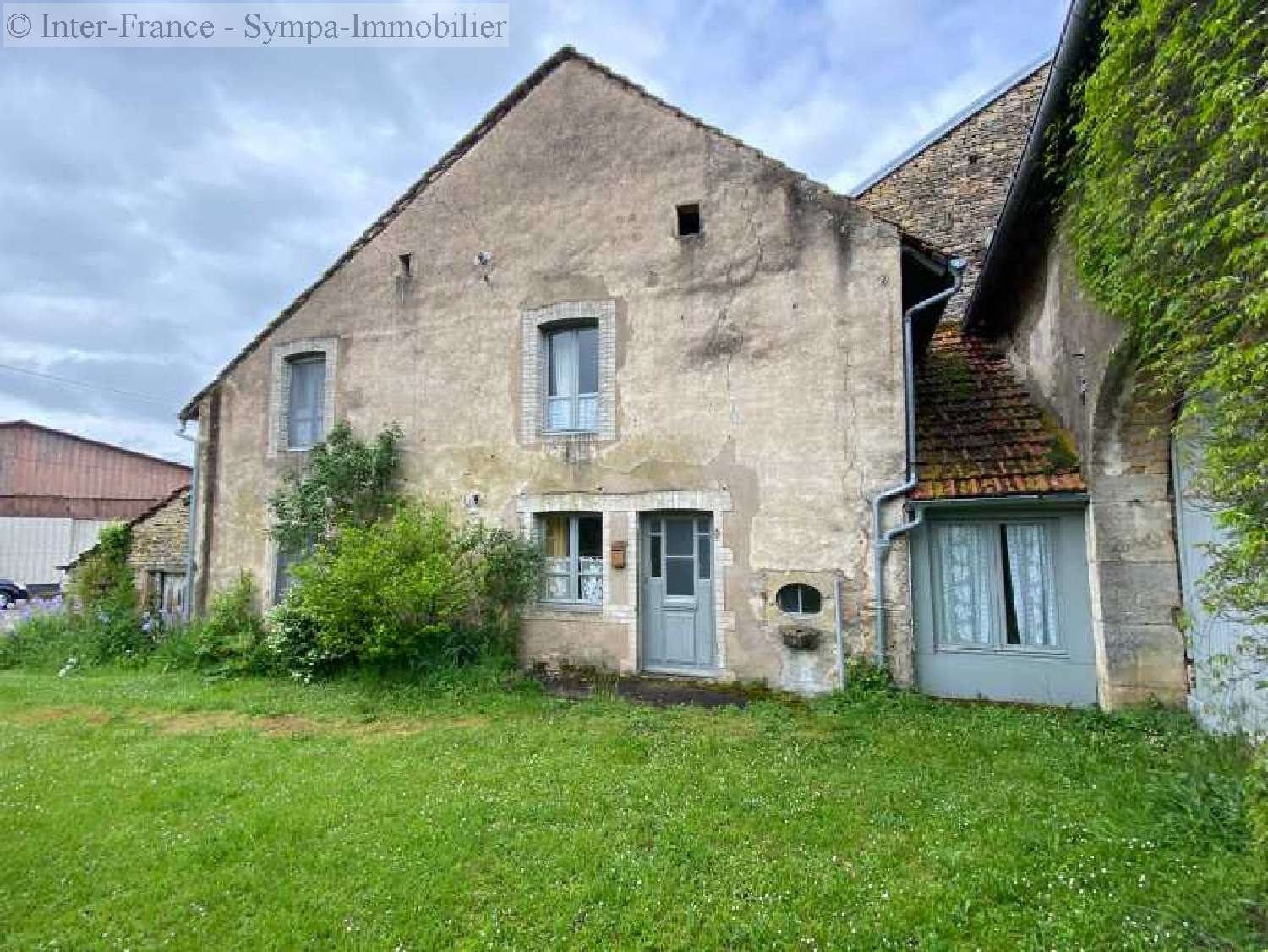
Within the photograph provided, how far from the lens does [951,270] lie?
6.78 metres

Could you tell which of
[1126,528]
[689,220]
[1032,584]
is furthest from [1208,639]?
[689,220]

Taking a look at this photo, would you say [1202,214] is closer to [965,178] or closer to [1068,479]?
[1068,479]

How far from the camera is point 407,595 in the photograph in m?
7.18

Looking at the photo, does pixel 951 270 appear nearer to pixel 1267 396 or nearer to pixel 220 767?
pixel 1267 396

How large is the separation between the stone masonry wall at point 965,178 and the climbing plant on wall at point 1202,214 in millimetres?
6990

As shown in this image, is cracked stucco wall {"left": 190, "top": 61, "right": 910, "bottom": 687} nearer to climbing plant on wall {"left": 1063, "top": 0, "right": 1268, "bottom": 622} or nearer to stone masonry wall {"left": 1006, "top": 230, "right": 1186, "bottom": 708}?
stone masonry wall {"left": 1006, "top": 230, "right": 1186, "bottom": 708}

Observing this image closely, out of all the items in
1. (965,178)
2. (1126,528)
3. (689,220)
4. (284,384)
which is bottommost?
(1126,528)

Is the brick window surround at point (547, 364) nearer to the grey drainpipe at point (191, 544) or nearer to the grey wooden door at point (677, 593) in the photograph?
the grey wooden door at point (677, 593)

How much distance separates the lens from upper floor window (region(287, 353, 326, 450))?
1012 cm

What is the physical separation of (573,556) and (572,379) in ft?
7.87

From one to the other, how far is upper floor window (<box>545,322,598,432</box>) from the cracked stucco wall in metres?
0.41

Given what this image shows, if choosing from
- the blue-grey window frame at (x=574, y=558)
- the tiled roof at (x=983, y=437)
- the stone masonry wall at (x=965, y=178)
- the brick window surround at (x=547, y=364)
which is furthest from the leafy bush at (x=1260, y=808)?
the stone masonry wall at (x=965, y=178)

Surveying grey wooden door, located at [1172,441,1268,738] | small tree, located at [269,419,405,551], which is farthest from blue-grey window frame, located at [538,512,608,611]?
grey wooden door, located at [1172,441,1268,738]

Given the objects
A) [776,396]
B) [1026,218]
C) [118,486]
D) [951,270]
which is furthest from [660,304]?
[118,486]
